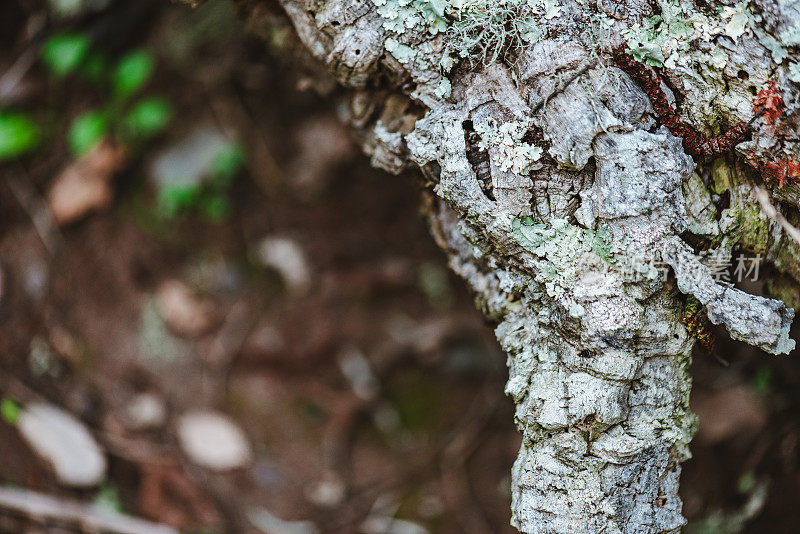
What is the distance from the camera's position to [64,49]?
1.27 m

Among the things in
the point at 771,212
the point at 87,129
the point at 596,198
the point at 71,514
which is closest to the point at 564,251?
the point at 596,198

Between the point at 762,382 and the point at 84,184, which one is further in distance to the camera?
the point at 84,184

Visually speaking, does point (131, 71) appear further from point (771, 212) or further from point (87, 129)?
point (771, 212)

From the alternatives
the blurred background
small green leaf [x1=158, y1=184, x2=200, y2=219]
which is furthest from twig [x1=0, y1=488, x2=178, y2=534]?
small green leaf [x1=158, y1=184, x2=200, y2=219]

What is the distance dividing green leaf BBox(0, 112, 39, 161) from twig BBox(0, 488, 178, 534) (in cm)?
82

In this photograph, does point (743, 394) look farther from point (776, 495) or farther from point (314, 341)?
point (314, 341)

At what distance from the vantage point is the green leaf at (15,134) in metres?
1.30

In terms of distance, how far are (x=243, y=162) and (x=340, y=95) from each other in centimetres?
62

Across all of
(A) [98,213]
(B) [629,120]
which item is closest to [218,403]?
(A) [98,213]

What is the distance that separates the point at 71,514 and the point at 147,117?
3.27 feet

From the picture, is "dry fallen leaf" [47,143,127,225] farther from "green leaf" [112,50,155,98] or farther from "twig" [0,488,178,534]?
"twig" [0,488,178,534]

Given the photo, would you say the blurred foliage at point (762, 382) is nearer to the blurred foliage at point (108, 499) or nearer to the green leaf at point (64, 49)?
the blurred foliage at point (108, 499)

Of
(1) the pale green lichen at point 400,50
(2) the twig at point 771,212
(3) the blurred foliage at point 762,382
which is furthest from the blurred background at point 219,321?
(2) the twig at point 771,212

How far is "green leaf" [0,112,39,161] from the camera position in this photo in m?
1.30
